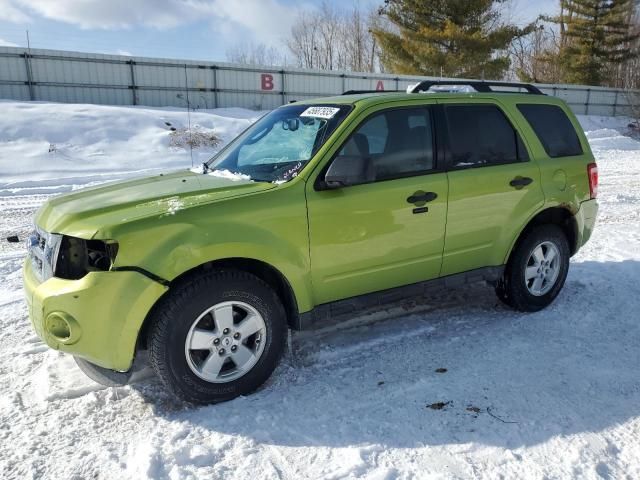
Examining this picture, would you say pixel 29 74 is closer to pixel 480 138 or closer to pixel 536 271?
pixel 480 138

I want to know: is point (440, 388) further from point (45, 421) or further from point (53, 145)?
point (53, 145)

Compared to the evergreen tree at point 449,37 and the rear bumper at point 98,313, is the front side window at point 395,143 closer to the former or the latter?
the rear bumper at point 98,313

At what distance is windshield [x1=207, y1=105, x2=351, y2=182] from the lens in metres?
3.60

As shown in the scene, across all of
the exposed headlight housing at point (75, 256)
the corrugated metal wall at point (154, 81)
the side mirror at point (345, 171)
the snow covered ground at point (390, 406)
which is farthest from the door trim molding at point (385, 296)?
the corrugated metal wall at point (154, 81)

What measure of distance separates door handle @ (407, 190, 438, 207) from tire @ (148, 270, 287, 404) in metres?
1.19

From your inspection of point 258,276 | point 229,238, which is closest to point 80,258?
point 229,238

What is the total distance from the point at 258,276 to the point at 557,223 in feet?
9.47

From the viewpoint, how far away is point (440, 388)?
3.39 metres

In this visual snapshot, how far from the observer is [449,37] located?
3081 cm

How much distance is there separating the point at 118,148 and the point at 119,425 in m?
13.8

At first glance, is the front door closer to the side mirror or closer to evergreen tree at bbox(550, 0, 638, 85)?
the side mirror

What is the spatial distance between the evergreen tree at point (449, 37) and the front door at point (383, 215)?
29642 millimetres

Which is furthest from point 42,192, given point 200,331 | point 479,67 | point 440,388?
point 479,67

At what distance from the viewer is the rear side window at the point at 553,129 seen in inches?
179
